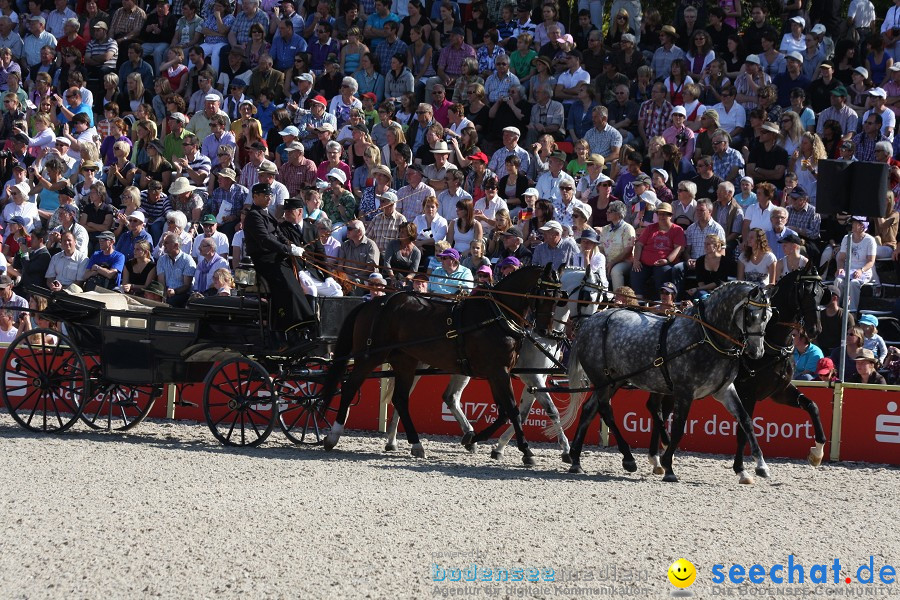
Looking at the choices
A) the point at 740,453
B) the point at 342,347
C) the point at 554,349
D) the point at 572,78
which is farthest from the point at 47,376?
the point at 572,78

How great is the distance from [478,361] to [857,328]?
13.9 feet

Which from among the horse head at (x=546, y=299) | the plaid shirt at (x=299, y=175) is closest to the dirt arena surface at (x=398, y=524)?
the horse head at (x=546, y=299)

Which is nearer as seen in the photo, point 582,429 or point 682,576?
point 682,576

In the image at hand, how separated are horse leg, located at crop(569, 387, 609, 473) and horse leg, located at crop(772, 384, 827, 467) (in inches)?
62.6

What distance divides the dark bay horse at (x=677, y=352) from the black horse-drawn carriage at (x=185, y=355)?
235cm

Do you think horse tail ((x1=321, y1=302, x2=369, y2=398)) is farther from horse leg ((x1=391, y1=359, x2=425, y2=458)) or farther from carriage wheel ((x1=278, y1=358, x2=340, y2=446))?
horse leg ((x1=391, y1=359, x2=425, y2=458))

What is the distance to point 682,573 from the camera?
760 cm

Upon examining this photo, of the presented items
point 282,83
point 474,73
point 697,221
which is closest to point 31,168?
point 282,83

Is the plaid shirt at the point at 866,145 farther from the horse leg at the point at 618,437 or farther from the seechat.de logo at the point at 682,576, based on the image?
the seechat.de logo at the point at 682,576

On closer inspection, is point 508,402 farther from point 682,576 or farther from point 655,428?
point 682,576

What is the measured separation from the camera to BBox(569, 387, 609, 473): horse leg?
1124 cm

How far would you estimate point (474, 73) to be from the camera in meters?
18.7

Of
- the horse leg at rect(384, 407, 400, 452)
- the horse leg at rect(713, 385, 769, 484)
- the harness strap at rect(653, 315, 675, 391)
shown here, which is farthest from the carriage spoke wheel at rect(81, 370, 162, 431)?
the horse leg at rect(713, 385, 769, 484)

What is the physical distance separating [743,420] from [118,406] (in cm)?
650
